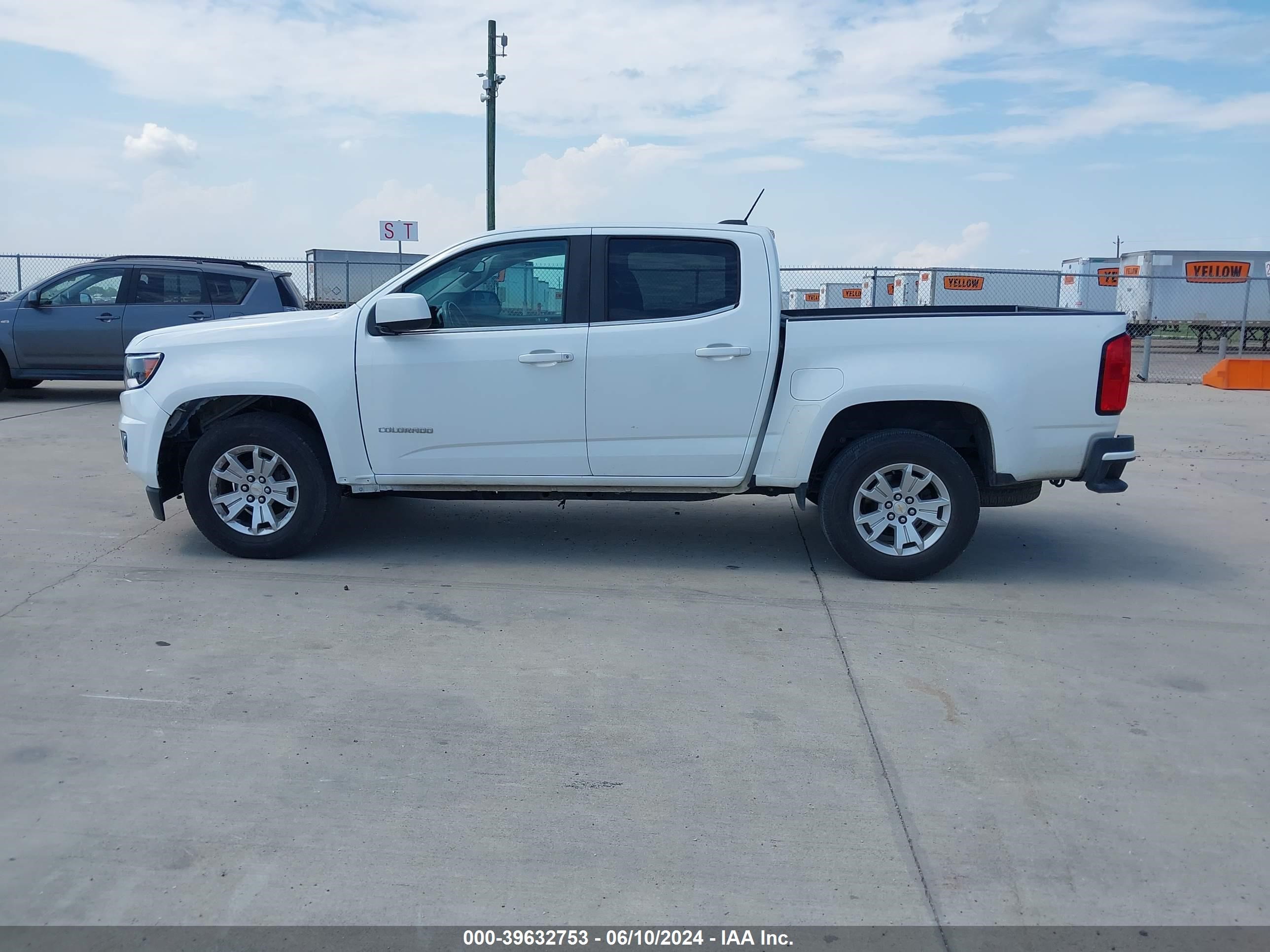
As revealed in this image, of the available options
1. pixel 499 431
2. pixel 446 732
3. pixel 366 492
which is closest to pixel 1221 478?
pixel 499 431

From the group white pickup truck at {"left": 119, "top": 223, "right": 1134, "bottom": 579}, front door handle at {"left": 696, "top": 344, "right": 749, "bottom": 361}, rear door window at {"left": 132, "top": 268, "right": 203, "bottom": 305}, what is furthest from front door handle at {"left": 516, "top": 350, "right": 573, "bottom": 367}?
rear door window at {"left": 132, "top": 268, "right": 203, "bottom": 305}

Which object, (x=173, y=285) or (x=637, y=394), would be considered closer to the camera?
(x=637, y=394)

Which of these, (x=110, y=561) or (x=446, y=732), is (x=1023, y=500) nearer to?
(x=446, y=732)

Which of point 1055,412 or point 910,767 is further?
point 1055,412

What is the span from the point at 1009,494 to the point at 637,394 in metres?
2.30

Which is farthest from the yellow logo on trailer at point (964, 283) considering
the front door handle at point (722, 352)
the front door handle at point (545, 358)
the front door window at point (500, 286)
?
the front door handle at point (545, 358)

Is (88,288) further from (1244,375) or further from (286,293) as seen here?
(1244,375)

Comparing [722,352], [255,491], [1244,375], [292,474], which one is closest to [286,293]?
[255,491]

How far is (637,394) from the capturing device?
6012mm

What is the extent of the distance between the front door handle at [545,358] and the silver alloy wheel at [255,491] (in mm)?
1500

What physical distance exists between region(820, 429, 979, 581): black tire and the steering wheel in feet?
7.17
